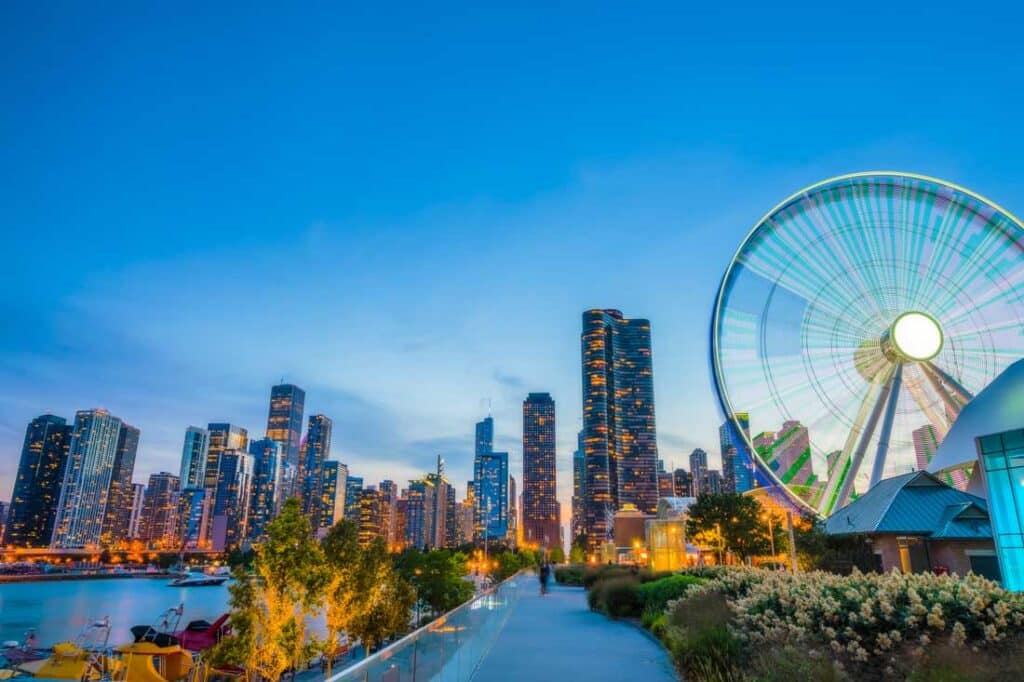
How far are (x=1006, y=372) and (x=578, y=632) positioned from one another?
26600 millimetres

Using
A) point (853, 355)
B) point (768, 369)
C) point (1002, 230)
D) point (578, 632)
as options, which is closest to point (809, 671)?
point (578, 632)

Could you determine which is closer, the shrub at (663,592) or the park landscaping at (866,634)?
the park landscaping at (866,634)

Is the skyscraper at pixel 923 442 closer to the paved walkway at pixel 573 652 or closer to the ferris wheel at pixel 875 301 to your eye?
the ferris wheel at pixel 875 301

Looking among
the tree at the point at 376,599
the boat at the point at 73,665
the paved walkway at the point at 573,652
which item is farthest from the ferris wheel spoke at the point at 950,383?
the boat at the point at 73,665

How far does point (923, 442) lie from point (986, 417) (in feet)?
10.2

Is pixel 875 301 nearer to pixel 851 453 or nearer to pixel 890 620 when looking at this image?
pixel 851 453

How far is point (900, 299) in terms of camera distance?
100 ft

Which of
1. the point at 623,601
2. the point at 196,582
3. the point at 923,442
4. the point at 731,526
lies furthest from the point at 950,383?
the point at 196,582

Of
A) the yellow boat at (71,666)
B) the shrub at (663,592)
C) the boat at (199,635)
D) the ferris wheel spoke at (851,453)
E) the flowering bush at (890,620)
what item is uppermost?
the ferris wheel spoke at (851,453)

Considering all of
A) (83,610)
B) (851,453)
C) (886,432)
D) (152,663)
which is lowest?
(83,610)

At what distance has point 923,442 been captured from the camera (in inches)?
1251

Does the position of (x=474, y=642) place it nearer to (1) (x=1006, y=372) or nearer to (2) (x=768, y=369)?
(2) (x=768, y=369)

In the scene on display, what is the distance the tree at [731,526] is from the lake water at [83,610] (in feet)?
138

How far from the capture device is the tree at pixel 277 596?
45.7 ft
